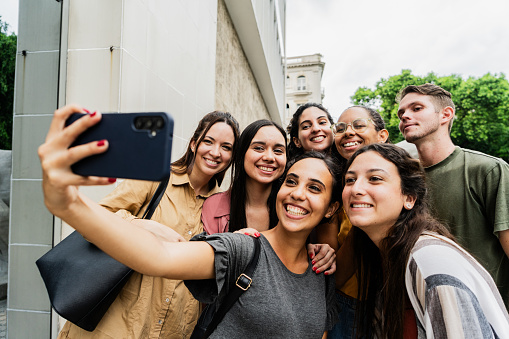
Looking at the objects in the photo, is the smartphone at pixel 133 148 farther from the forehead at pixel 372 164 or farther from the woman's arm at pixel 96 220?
the forehead at pixel 372 164

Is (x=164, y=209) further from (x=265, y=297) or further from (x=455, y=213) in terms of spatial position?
(x=455, y=213)

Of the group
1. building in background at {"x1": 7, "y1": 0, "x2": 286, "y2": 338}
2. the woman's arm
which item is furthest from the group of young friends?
building in background at {"x1": 7, "y1": 0, "x2": 286, "y2": 338}

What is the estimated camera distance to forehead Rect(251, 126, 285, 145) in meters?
2.50

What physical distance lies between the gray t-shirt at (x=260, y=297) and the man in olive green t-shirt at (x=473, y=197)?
126 cm

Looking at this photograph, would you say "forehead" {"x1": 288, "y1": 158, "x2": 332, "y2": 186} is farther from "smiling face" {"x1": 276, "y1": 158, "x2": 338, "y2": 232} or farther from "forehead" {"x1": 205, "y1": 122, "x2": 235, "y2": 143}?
"forehead" {"x1": 205, "y1": 122, "x2": 235, "y2": 143}

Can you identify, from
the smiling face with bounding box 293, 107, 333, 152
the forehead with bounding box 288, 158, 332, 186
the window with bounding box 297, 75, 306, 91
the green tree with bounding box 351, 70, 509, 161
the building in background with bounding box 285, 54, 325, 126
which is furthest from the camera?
the window with bounding box 297, 75, 306, 91

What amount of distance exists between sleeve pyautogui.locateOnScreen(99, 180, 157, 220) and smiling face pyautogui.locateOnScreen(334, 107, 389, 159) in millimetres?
1858

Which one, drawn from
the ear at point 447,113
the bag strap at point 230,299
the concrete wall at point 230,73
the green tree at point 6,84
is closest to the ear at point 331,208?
the bag strap at point 230,299

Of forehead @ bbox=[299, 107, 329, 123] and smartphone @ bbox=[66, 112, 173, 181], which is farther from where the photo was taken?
forehead @ bbox=[299, 107, 329, 123]

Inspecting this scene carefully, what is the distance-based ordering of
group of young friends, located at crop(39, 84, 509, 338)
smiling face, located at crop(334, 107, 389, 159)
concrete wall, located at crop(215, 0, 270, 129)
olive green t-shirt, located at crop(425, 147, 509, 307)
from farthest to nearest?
1. concrete wall, located at crop(215, 0, 270, 129)
2. smiling face, located at crop(334, 107, 389, 159)
3. olive green t-shirt, located at crop(425, 147, 509, 307)
4. group of young friends, located at crop(39, 84, 509, 338)

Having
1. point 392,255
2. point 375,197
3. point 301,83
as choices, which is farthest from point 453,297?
point 301,83

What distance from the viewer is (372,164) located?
6.16ft

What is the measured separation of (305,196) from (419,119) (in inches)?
59.9

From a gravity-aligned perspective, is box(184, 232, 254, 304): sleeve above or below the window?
below
